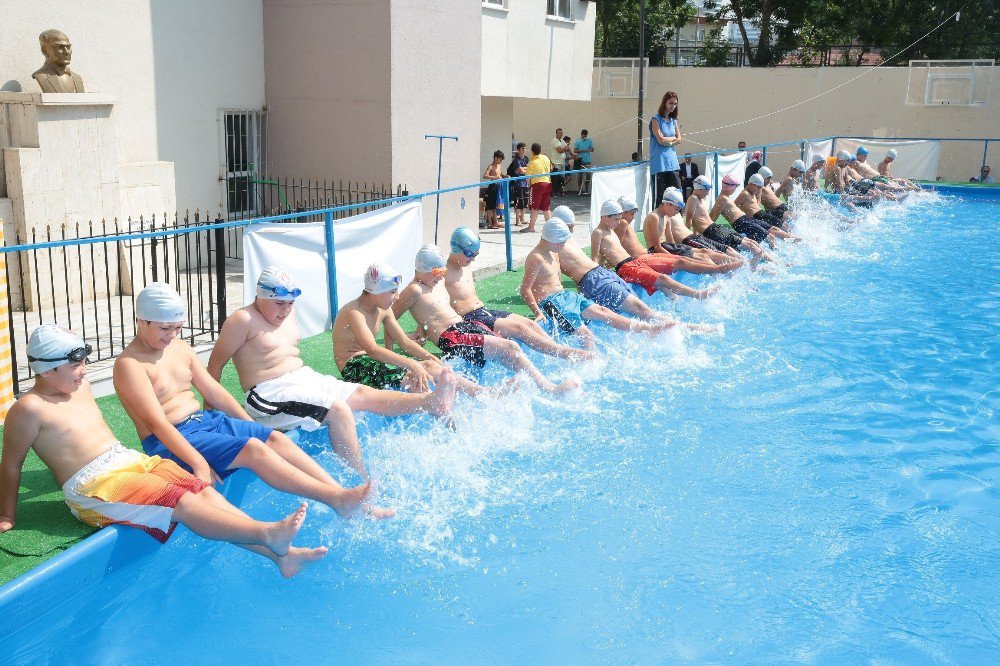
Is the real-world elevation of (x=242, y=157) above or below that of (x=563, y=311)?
above

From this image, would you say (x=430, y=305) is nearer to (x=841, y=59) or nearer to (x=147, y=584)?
(x=147, y=584)

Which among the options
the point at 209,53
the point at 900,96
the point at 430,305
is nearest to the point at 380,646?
the point at 430,305

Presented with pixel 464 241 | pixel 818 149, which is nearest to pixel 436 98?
pixel 464 241

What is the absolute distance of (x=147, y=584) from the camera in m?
5.00

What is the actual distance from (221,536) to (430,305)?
3.40 meters

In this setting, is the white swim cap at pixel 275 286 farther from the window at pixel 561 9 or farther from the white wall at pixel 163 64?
the window at pixel 561 9

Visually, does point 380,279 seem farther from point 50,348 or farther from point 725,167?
point 725,167

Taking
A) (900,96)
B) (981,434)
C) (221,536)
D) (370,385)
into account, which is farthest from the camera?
(900,96)

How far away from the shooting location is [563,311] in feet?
30.0

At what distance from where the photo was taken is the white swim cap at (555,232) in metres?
9.33

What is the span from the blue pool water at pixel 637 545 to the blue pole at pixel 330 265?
228 centimetres

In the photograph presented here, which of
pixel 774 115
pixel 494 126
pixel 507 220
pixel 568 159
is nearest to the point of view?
pixel 507 220

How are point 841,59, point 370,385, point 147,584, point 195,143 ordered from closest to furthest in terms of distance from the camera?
1. point 147,584
2. point 370,385
3. point 195,143
4. point 841,59

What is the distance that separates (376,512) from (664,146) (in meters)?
11.8
